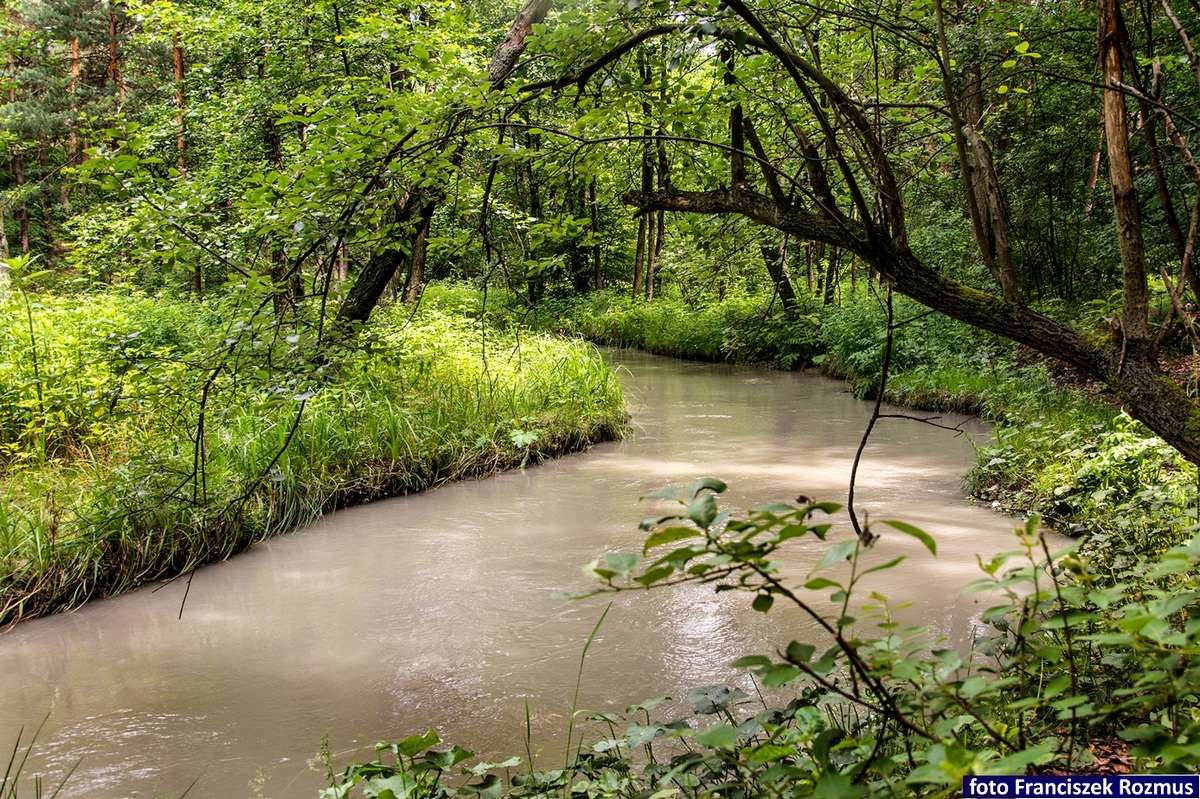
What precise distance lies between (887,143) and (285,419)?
5.19 meters

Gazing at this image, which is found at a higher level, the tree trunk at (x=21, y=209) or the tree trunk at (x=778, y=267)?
the tree trunk at (x=21, y=209)

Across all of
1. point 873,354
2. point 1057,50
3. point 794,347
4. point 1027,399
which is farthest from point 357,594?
point 794,347

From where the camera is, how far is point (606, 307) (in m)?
26.3

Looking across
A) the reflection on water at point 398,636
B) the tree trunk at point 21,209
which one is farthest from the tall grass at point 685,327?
the tree trunk at point 21,209

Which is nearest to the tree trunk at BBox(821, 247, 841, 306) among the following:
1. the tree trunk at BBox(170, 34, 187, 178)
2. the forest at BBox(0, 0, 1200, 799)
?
the forest at BBox(0, 0, 1200, 799)

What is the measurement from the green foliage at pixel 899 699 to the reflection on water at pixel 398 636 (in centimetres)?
61

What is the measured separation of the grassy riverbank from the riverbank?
5.63ft

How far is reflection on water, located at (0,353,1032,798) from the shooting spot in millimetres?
3721

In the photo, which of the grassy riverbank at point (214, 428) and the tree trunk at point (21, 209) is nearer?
the grassy riverbank at point (214, 428)

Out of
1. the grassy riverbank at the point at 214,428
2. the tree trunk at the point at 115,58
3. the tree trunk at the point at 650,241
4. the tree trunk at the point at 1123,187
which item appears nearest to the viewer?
the tree trunk at the point at 1123,187

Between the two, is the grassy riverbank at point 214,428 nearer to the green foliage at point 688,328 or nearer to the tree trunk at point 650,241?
the green foliage at point 688,328

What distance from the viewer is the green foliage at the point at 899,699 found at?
1.34 metres

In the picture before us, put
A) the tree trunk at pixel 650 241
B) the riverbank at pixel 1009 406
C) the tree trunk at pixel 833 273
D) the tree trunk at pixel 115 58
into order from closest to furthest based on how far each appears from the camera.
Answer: the riverbank at pixel 1009 406 < the tree trunk at pixel 833 273 < the tree trunk at pixel 115 58 < the tree trunk at pixel 650 241

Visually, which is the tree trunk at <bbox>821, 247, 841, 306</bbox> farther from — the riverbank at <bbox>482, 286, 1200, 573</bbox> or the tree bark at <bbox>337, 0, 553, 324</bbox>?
the tree bark at <bbox>337, 0, 553, 324</bbox>
